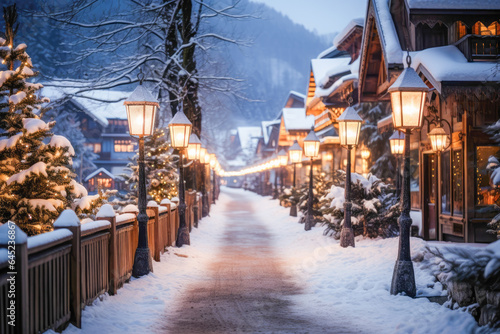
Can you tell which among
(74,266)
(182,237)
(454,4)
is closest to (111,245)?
(74,266)

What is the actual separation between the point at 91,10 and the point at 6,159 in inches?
570

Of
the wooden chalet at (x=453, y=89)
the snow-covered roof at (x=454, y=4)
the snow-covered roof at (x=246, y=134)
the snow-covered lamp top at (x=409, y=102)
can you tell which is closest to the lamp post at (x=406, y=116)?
the snow-covered lamp top at (x=409, y=102)

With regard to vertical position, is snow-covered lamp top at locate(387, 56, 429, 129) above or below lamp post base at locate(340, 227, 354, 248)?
above

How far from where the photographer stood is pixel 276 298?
9.84m

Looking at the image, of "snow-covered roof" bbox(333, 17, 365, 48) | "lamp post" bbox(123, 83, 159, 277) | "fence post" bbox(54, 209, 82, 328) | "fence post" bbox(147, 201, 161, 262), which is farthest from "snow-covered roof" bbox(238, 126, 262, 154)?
"fence post" bbox(54, 209, 82, 328)

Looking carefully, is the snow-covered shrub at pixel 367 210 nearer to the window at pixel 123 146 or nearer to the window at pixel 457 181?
the window at pixel 457 181

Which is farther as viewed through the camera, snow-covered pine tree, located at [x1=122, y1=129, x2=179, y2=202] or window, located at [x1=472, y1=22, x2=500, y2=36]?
snow-covered pine tree, located at [x1=122, y1=129, x2=179, y2=202]

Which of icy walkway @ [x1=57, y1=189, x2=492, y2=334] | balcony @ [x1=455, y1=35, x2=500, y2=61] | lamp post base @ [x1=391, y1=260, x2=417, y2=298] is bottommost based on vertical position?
icy walkway @ [x1=57, y1=189, x2=492, y2=334]

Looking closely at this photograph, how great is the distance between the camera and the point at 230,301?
952cm

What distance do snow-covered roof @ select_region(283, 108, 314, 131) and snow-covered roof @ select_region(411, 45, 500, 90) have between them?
34473 mm

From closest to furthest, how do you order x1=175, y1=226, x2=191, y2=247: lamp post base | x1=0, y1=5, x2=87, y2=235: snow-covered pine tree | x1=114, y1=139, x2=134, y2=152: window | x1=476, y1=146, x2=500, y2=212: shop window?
1. x1=0, y1=5, x2=87, y2=235: snow-covered pine tree
2. x1=476, y1=146, x2=500, y2=212: shop window
3. x1=175, y1=226, x2=191, y2=247: lamp post base
4. x1=114, y1=139, x2=134, y2=152: window

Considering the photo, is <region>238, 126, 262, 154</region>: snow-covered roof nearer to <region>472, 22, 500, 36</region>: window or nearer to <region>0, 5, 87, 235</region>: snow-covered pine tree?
<region>472, 22, 500, 36</region>: window

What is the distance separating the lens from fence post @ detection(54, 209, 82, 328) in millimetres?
6762

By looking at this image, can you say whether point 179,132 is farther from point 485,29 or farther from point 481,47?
point 485,29
